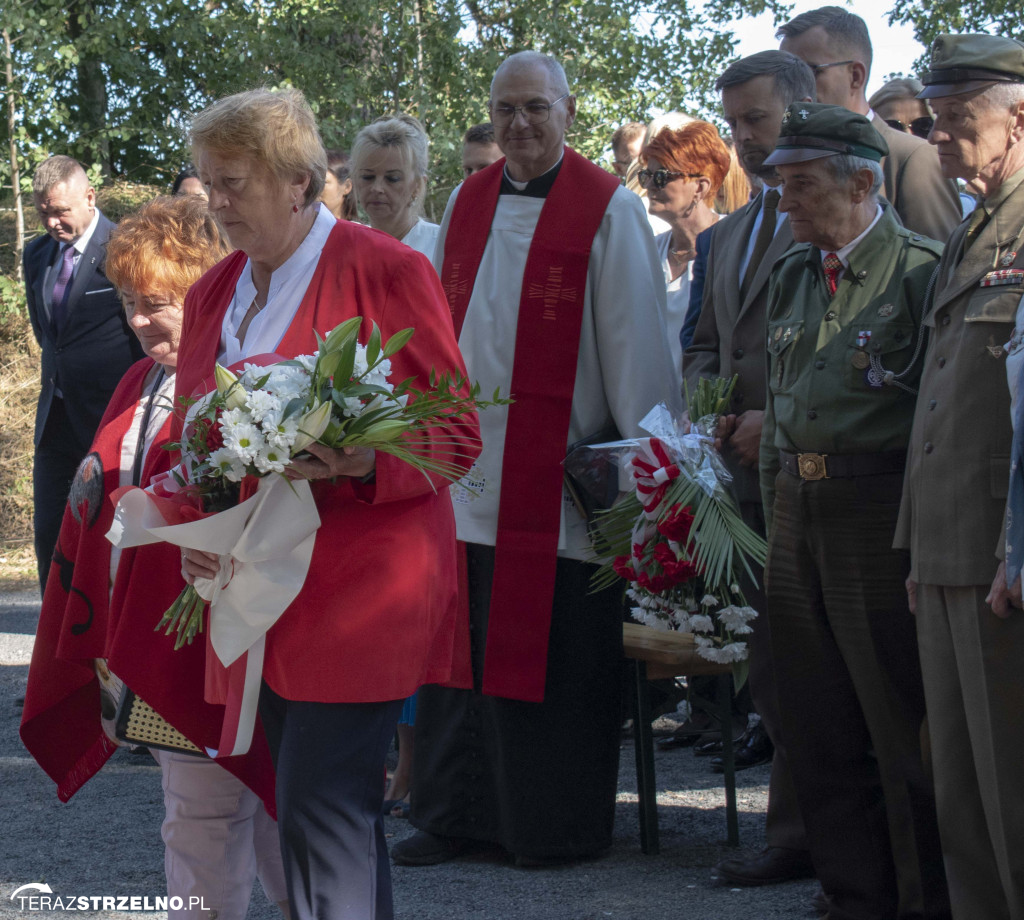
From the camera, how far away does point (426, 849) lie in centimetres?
430

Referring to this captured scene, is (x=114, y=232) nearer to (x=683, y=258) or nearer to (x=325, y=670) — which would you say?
(x=325, y=670)

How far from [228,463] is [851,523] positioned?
5.42 ft

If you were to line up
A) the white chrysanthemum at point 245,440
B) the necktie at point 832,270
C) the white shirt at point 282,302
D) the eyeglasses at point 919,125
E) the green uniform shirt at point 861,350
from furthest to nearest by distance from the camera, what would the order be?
1. the eyeglasses at point 919,125
2. the necktie at point 832,270
3. the green uniform shirt at point 861,350
4. the white shirt at point 282,302
5. the white chrysanthemum at point 245,440

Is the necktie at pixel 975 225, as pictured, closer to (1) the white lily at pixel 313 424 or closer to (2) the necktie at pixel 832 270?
(2) the necktie at pixel 832 270

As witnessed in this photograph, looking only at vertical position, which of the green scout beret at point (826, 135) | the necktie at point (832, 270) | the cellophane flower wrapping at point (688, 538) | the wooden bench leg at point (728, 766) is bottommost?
the wooden bench leg at point (728, 766)

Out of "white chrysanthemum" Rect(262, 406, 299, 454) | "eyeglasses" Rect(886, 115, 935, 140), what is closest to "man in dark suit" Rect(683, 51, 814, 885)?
"white chrysanthemum" Rect(262, 406, 299, 454)

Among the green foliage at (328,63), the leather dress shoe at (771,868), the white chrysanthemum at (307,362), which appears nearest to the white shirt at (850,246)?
the white chrysanthemum at (307,362)

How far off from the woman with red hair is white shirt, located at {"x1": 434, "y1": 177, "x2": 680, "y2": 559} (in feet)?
3.77

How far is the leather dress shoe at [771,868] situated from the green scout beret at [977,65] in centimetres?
224

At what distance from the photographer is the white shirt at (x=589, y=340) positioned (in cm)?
419

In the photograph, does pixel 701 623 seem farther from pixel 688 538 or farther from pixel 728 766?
pixel 728 766

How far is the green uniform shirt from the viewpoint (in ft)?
10.8

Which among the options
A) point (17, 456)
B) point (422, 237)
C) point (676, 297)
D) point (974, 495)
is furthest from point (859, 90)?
point (17, 456)

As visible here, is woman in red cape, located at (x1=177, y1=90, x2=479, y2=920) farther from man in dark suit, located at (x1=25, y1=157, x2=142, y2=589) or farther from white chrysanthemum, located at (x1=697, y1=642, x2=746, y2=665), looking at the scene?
man in dark suit, located at (x1=25, y1=157, x2=142, y2=589)
